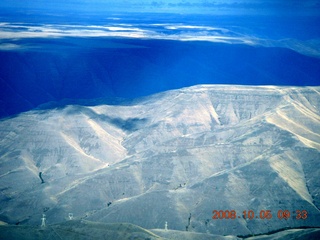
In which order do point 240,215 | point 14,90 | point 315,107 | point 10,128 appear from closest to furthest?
point 240,215, point 10,128, point 315,107, point 14,90

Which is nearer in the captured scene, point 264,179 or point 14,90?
point 264,179

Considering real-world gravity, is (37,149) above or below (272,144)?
below

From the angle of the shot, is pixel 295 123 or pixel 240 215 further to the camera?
pixel 295 123

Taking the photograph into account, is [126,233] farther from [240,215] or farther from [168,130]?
[168,130]

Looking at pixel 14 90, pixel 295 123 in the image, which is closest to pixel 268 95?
pixel 295 123

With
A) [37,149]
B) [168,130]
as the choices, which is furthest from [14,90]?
[168,130]

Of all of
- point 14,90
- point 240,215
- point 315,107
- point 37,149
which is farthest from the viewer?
point 14,90

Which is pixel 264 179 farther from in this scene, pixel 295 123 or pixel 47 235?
pixel 47 235
